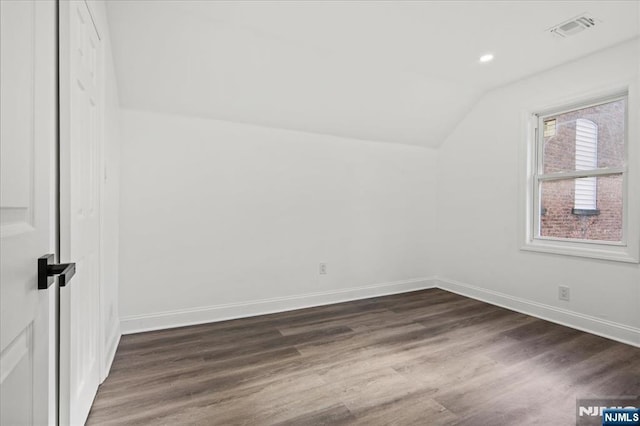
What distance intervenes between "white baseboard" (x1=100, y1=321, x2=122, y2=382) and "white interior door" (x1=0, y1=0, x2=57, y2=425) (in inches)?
57.1

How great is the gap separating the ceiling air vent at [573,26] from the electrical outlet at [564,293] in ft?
7.18

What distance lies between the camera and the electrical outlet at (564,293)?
299 cm

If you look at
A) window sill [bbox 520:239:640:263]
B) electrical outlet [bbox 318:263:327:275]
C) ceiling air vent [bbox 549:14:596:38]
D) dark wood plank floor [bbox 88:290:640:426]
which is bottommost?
dark wood plank floor [bbox 88:290:640:426]

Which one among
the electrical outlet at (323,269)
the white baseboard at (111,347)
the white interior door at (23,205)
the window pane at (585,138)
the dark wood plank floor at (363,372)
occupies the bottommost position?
the dark wood plank floor at (363,372)

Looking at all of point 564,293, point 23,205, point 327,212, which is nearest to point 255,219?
point 327,212

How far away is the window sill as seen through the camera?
2.65 metres

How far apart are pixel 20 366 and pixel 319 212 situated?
2978 mm

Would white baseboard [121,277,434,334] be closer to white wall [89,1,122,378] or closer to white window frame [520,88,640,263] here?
white wall [89,1,122,378]

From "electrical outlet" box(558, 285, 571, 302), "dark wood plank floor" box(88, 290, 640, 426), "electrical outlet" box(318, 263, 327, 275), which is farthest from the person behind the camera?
"electrical outlet" box(318, 263, 327, 275)

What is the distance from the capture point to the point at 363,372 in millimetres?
2125

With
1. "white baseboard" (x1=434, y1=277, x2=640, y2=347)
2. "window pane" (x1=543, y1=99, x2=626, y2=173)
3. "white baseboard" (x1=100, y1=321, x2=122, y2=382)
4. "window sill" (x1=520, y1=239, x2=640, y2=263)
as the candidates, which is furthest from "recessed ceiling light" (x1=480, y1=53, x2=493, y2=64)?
"white baseboard" (x1=100, y1=321, x2=122, y2=382)

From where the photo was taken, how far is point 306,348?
247 cm

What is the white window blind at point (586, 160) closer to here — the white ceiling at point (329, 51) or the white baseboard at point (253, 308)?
the white ceiling at point (329, 51)

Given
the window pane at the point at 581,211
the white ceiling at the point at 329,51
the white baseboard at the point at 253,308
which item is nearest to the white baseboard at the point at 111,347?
the white baseboard at the point at 253,308
